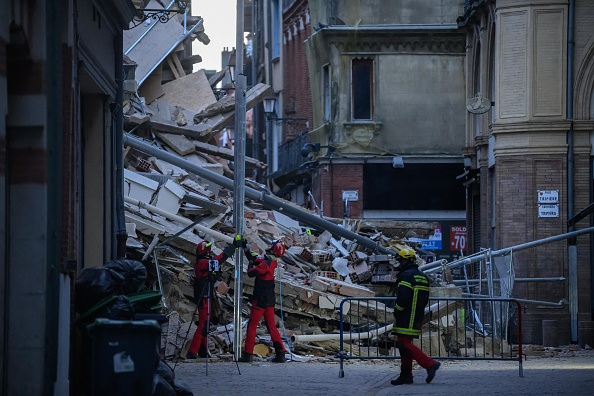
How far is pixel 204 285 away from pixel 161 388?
817 centimetres

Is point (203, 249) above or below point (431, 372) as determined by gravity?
above

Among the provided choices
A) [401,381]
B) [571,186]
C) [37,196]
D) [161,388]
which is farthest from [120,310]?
→ [571,186]

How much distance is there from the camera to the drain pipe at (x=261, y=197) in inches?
1047

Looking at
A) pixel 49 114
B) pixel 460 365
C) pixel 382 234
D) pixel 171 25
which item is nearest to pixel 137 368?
pixel 49 114

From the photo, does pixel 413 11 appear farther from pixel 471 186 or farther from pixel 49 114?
pixel 49 114

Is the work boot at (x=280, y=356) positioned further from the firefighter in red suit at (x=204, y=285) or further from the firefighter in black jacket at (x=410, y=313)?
the firefighter in black jacket at (x=410, y=313)

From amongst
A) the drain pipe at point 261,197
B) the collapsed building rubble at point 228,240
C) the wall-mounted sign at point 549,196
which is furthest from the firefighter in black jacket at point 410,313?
the drain pipe at point 261,197

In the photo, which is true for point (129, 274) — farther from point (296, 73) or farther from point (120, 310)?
point (296, 73)

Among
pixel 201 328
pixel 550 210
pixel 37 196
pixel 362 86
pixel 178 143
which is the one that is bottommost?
pixel 201 328

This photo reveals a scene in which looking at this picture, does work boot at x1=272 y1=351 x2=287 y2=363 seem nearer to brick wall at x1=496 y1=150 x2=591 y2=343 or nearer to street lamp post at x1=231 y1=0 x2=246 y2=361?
street lamp post at x1=231 y1=0 x2=246 y2=361

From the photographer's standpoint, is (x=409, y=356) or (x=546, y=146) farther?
(x=546, y=146)

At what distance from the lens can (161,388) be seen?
1149 centimetres

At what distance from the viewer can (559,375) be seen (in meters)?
16.5

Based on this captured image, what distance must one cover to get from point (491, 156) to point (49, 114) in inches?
673
